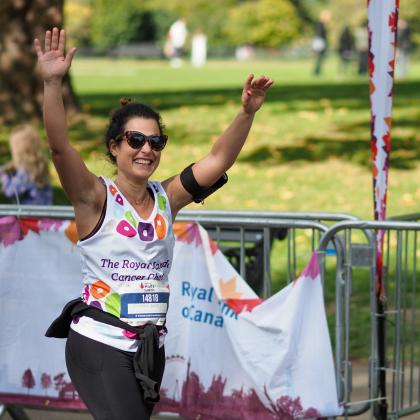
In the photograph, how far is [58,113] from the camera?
4.38 metres

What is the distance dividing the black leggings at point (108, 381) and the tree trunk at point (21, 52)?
45.9ft

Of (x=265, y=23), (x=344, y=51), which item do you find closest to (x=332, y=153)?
(x=344, y=51)

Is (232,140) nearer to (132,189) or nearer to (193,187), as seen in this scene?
(193,187)

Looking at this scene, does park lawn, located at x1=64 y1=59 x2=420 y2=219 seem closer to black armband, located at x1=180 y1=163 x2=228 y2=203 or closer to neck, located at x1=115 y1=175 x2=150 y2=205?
black armband, located at x1=180 y1=163 x2=228 y2=203

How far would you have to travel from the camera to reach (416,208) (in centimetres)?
1318

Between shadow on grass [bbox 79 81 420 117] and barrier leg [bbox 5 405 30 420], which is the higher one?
shadow on grass [bbox 79 81 420 117]

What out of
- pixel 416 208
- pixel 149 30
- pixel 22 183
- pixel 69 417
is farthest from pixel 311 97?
pixel 149 30

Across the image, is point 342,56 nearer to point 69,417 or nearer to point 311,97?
point 311,97

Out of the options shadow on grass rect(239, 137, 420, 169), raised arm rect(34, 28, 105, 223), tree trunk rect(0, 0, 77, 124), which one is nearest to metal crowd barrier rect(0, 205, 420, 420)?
raised arm rect(34, 28, 105, 223)

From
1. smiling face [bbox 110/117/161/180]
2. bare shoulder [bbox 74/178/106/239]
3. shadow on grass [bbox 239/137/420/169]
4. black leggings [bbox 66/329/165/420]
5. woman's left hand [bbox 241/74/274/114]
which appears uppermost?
shadow on grass [bbox 239/137/420/169]

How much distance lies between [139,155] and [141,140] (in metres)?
0.06

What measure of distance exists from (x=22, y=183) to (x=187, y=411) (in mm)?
4039

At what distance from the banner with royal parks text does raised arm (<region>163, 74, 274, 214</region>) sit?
4.20ft

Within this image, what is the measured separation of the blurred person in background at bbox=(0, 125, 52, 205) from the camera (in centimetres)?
970
